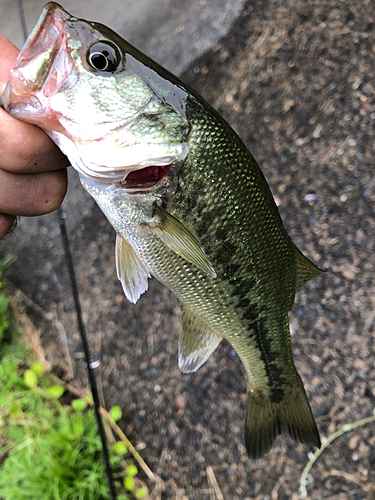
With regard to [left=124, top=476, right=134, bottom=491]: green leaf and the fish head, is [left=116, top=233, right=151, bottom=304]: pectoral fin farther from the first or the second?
[left=124, top=476, right=134, bottom=491]: green leaf

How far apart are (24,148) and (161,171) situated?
1.33ft

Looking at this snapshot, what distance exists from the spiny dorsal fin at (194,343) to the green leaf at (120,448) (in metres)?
0.99

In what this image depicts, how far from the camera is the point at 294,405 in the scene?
4.84ft

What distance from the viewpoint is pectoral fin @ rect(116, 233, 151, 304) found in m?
1.26

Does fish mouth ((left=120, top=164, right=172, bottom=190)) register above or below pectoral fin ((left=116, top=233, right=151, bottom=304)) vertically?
above

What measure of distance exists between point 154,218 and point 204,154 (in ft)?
0.84

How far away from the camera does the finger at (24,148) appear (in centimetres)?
94

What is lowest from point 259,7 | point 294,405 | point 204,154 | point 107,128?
point 294,405

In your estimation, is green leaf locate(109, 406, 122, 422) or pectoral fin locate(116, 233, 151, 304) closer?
pectoral fin locate(116, 233, 151, 304)

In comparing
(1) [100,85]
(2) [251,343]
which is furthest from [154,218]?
(2) [251,343]

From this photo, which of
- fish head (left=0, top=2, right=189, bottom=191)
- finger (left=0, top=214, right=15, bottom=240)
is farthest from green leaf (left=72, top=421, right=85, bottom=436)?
fish head (left=0, top=2, right=189, bottom=191)

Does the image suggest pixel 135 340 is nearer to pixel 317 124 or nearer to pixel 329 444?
pixel 329 444

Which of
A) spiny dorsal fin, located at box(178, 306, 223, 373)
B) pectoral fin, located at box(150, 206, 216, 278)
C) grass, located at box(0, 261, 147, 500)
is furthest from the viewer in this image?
grass, located at box(0, 261, 147, 500)

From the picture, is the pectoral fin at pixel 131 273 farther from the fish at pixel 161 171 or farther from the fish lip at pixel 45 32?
the fish lip at pixel 45 32
